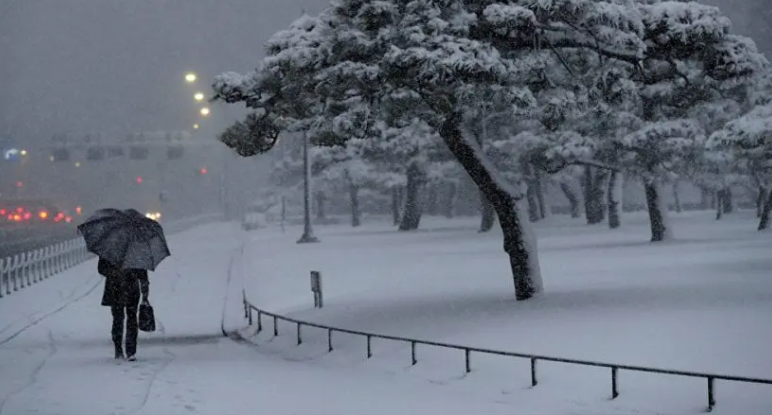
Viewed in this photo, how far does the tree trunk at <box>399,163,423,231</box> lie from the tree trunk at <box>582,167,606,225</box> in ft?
29.1

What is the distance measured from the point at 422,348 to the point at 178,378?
3.46 m

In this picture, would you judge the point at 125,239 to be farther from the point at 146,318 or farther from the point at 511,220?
the point at 511,220

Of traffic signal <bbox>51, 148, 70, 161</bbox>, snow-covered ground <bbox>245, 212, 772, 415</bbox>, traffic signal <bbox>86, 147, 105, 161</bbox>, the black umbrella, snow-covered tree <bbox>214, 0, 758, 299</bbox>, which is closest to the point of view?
snow-covered ground <bbox>245, 212, 772, 415</bbox>

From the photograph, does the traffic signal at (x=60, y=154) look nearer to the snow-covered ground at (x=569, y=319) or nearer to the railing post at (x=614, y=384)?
the snow-covered ground at (x=569, y=319)

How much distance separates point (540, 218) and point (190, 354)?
5397 centimetres

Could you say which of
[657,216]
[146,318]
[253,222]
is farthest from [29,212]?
[146,318]

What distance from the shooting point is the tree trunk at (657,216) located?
123 ft

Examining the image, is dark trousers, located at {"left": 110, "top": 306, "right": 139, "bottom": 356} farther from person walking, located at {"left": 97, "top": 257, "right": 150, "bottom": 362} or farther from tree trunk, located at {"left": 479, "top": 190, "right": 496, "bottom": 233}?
tree trunk, located at {"left": 479, "top": 190, "right": 496, "bottom": 233}

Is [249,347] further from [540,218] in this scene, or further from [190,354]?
[540,218]

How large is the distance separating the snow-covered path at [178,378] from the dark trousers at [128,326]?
233 mm

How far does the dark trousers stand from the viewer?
15055 millimetres

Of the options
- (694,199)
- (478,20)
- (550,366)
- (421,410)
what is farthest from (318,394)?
(694,199)


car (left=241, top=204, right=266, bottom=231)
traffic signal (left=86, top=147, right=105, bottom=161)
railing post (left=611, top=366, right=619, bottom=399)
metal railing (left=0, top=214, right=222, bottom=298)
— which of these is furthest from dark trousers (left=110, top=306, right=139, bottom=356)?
traffic signal (left=86, top=147, right=105, bottom=161)

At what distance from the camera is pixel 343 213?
113688 mm
